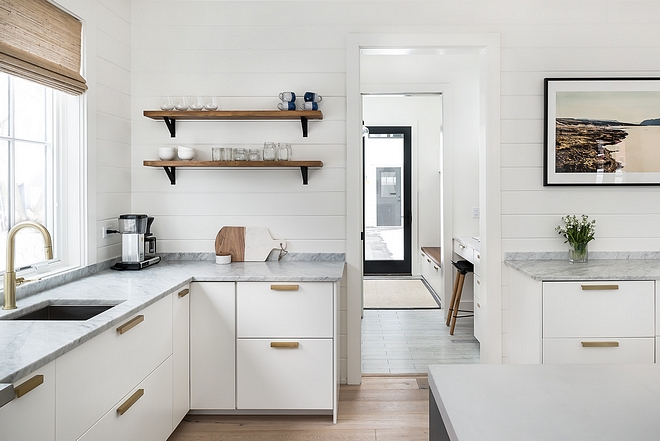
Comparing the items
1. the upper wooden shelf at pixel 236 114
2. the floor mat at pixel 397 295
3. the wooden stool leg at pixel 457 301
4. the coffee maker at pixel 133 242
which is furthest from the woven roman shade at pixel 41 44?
the floor mat at pixel 397 295

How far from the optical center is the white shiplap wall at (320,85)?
3.08 metres

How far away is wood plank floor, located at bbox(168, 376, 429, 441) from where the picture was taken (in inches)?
100.0

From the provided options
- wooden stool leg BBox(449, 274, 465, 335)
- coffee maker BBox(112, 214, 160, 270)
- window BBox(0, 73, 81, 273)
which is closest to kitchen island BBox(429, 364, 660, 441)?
window BBox(0, 73, 81, 273)

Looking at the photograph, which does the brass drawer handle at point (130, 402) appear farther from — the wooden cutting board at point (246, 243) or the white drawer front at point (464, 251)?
the white drawer front at point (464, 251)

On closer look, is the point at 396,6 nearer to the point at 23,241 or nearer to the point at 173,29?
the point at 173,29

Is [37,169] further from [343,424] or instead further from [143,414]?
[343,424]

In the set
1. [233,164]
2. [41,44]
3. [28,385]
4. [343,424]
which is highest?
[41,44]

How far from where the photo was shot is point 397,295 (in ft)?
19.3

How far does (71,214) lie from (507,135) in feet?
8.59

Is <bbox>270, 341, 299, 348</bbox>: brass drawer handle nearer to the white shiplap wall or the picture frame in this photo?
the white shiplap wall

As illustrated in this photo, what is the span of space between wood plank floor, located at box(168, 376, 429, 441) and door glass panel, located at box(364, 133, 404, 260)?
13.7 feet

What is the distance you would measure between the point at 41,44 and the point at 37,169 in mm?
600

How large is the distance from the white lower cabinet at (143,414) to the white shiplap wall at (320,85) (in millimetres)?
1096

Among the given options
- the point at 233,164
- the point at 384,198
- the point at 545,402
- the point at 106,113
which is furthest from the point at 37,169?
the point at 384,198
